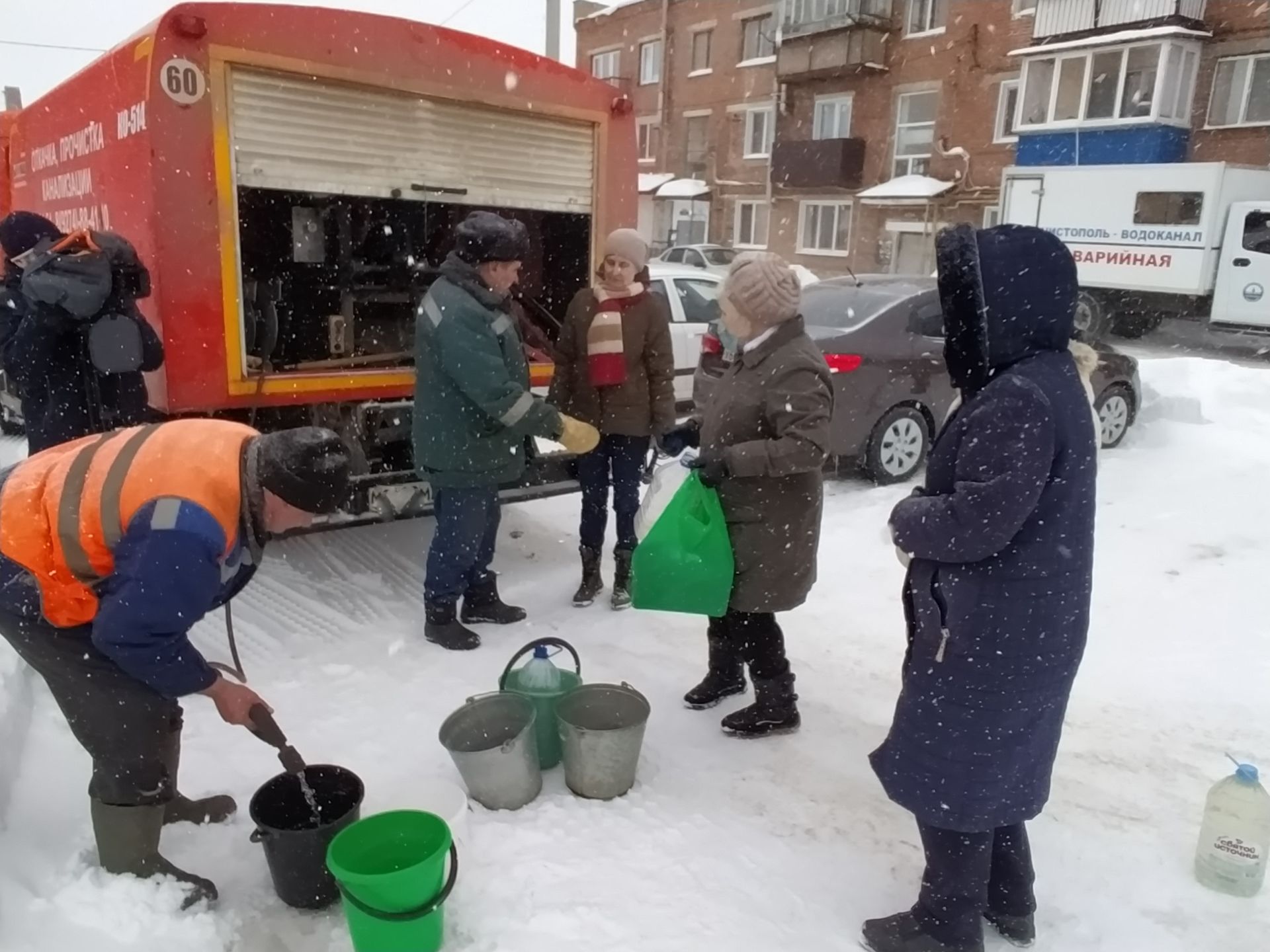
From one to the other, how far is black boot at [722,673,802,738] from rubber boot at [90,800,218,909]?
185 centimetres

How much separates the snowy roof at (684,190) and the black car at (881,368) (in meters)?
23.2

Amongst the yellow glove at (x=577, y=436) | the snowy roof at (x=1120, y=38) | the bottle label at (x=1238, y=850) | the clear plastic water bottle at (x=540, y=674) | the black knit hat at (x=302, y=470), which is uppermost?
the snowy roof at (x=1120, y=38)

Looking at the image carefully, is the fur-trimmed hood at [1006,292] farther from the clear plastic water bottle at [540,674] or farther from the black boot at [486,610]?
the black boot at [486,610]

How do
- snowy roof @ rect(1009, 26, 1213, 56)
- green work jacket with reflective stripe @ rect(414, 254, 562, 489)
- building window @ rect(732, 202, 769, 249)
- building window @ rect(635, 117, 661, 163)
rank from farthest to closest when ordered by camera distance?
1. building window @ rect(635, 117, 661, 163)
2. building window @ rect(732, 202, 769, 249)
3. snowy roof @ rect(1009, 26, 1213, 56)
4. green work jacket with reflective stripe @ rect(414, 254, 562, 489)

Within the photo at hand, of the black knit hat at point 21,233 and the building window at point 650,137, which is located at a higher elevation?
the building window at point 650,137

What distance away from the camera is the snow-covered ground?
2.52 meters

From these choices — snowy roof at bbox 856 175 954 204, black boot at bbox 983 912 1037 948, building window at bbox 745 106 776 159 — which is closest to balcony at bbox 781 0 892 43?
building window at bbox 745 106 776 159

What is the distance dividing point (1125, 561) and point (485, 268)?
4.02 metres

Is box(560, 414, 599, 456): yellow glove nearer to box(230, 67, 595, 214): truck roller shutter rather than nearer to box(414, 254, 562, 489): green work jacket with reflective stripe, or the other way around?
box(414, 254, 562, 489): green work jacket with reflective stripe

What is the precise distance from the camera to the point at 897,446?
6844 mm

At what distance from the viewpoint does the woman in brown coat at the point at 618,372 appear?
4.39 metres

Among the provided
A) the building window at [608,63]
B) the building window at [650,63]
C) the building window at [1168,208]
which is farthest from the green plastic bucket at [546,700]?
the building window at [608,63]

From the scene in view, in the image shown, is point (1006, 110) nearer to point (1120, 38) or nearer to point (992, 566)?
point (1120, 38)

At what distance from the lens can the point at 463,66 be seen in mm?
4500
